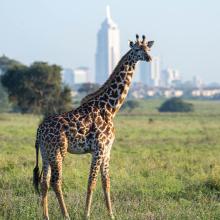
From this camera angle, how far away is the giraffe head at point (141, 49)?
10.1m

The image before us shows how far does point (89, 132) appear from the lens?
9727 millimetres

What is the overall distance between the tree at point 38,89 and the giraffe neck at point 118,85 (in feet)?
120

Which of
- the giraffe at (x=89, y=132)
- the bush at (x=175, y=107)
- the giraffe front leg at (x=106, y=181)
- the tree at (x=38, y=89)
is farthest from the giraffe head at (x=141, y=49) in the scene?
the bush at (x=175, y=107)

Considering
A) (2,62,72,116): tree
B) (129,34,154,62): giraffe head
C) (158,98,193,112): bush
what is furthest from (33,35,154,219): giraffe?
(158,98,193,112): bush

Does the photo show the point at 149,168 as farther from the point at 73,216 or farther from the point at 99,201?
the point at 73,216

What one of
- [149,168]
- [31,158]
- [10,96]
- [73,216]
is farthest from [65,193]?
[10,96]

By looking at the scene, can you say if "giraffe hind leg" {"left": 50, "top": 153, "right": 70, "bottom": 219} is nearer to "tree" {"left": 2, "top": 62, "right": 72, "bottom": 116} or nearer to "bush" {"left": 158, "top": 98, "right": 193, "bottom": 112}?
"tree" {"left": 2, "top": 62, "right": 72, "bottom": 116}

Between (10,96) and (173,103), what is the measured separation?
47.5 meters

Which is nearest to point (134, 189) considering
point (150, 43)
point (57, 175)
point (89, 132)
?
point (89, 132)

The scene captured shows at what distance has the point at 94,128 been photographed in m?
9.76

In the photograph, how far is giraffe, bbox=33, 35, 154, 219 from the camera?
9.44 meters

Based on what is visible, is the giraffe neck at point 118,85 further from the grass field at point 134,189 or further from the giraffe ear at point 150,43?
the grass field at point 134,189

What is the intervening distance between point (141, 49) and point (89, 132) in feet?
5.14

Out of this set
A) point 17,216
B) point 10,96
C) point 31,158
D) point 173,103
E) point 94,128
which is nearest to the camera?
point 17,216
